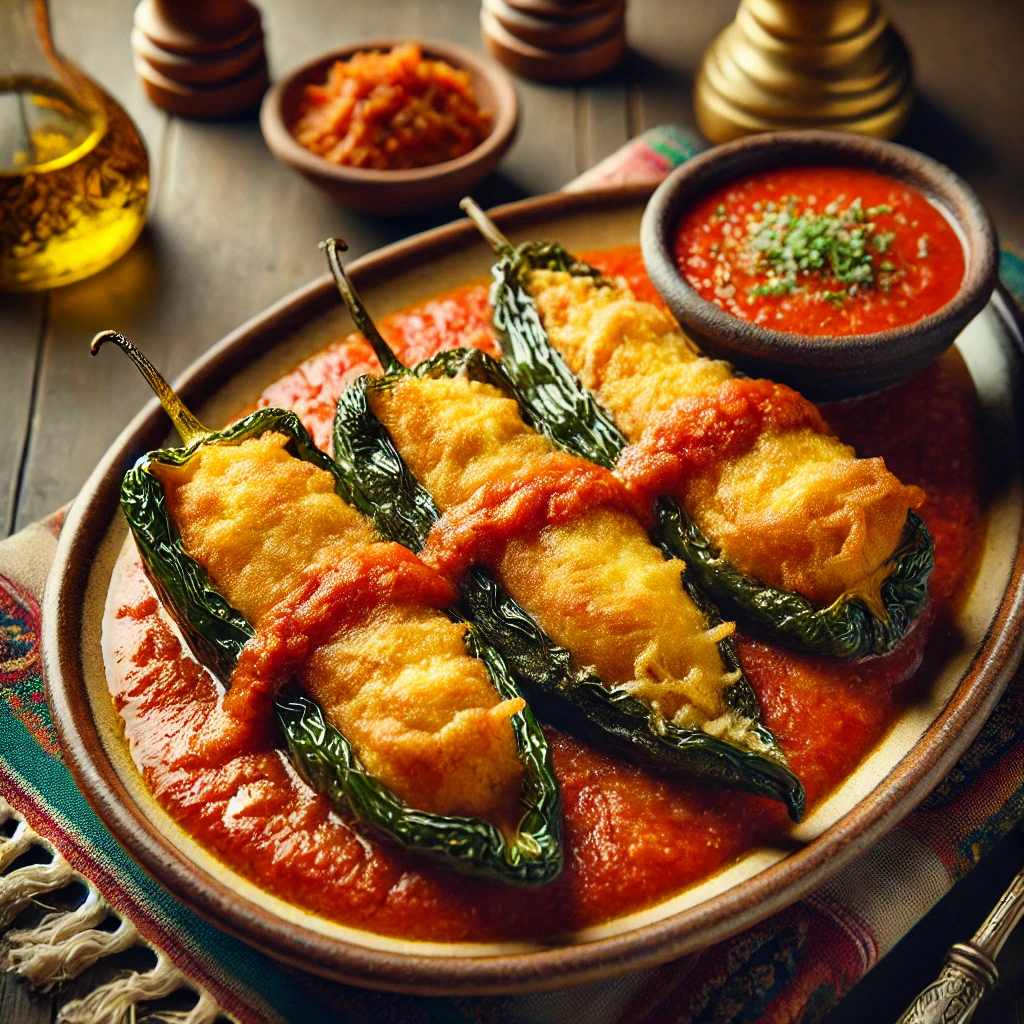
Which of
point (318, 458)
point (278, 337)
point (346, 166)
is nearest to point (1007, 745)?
point (318, 458)

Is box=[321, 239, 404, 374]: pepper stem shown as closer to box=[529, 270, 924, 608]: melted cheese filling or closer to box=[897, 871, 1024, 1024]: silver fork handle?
box=[529, 270, 924, 608]: melted cheese filling

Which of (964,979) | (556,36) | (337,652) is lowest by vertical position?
(964,979)

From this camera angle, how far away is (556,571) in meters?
3.51

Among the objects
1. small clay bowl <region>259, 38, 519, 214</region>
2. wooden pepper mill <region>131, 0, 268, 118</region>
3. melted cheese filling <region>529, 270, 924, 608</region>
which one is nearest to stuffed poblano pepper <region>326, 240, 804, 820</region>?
melted cheese filling <region>529, 270, 924, 608</region>

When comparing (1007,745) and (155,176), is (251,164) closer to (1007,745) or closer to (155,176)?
(155,176)

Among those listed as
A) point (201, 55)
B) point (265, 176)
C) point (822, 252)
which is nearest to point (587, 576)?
point (822, 252)

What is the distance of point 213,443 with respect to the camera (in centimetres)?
377

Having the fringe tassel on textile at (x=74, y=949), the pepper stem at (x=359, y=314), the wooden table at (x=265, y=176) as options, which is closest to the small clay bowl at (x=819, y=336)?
the pepper stem at (x=359, y=314)

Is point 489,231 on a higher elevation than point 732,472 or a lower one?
higher

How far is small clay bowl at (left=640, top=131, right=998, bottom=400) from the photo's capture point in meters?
3.97

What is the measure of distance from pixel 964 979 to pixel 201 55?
541 cm

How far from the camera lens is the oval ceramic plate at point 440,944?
2957mm

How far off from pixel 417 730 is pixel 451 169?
3.06 meters

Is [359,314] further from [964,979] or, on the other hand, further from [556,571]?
[964,979]
